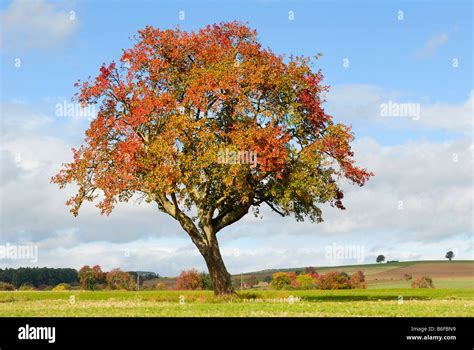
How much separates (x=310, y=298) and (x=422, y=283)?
1631 inches

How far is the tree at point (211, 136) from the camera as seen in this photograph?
123ft

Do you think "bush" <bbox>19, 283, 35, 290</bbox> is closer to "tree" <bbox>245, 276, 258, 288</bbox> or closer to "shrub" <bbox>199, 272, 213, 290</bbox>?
"shrub" <bbox>199, 272, 213, 290</bbox>

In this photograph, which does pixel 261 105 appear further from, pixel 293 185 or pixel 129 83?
pixel 129 83

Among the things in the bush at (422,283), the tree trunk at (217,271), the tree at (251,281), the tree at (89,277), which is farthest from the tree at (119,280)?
the bush at (422,283)

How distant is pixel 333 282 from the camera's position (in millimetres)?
74750

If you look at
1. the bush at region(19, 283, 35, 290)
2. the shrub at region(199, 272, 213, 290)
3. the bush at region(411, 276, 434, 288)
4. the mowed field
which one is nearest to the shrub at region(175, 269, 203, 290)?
the shrub at region(199, 272, 213, 290)

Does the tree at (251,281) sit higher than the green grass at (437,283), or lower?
higher

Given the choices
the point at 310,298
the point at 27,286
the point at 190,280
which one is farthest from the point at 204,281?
the point at 310,298

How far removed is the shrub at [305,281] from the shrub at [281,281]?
4.24 feet

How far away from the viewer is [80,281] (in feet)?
223

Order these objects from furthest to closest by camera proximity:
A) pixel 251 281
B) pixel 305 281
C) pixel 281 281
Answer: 1. pixel 251 281
2. pixel 305 281
3. pixel 281 281

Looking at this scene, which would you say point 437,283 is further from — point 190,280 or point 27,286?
point 27,286

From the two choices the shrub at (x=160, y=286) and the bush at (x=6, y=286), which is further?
the shrub at (x=160, y=286)

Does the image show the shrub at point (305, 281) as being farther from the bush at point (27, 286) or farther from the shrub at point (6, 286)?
the shrub at point (6, 286)
